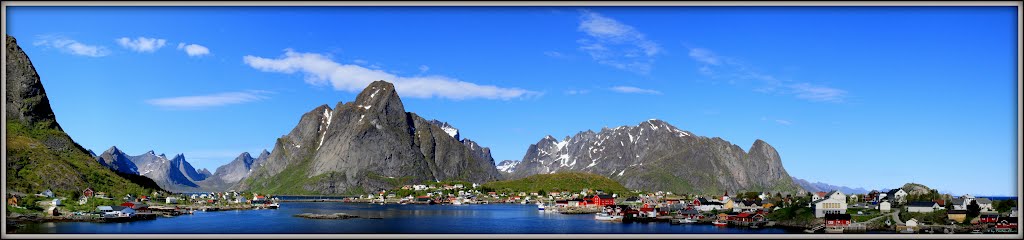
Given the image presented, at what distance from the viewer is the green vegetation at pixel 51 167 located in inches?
4035

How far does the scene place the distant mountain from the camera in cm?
10421

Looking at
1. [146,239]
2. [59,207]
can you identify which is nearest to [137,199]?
[59,207]

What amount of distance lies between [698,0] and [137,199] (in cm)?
11183

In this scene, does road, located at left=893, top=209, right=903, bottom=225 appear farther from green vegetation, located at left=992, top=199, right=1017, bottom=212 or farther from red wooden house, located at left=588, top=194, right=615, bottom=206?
red wooden house, located at left=588, top=194, right=615, bottom=206

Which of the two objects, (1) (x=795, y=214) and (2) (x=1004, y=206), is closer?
(2) (x=1004, y=206)

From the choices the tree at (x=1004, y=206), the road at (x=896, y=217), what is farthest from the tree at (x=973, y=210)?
the road at (x=896, y=217)

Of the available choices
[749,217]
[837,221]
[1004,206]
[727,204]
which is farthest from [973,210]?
[727,204]

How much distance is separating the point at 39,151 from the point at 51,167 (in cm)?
852

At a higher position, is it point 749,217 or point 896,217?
point 896,217

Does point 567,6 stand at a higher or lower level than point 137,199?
higher

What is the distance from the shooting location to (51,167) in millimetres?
109250

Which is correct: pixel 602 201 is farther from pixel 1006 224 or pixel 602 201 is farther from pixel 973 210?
pixel 1006 224

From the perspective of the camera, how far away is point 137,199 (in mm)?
113125

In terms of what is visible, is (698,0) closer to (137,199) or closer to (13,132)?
(137,199)
